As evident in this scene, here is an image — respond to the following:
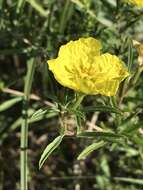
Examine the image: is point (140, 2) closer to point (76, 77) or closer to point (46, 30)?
point (76, 77)

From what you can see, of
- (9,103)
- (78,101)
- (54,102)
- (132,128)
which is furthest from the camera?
(9,103)

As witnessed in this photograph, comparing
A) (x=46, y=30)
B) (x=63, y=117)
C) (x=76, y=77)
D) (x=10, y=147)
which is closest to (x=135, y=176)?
(x=10, y=147)

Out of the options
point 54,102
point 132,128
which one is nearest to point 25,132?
point 54,102

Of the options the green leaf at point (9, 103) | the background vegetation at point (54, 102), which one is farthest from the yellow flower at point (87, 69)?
the green leaf at point (9, 103)

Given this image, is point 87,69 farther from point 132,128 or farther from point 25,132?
point 25,132

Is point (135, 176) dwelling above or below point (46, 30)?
below
